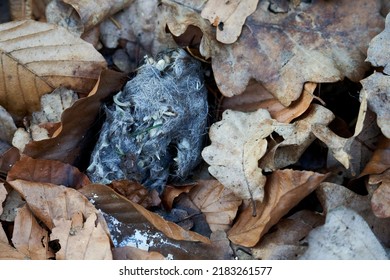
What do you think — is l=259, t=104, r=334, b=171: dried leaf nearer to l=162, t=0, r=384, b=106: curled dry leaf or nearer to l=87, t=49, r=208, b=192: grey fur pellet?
l=162, t=0, r=384, b=106: curled dry leaf

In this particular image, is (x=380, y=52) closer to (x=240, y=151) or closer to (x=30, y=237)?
(x=240, y=151)

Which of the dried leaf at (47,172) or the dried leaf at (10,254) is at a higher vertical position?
the dried leaf at (47,172)

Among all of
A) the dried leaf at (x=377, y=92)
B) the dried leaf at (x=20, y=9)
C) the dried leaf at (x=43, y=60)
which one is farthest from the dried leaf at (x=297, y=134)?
the dried leaf at (x=20, y=9)

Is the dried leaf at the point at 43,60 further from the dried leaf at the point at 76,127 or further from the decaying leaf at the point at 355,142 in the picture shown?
the decaying leaf at the point at 355,142

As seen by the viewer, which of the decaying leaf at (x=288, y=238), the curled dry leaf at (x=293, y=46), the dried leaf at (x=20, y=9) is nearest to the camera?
the decaying leaf at (x=288, y=238)

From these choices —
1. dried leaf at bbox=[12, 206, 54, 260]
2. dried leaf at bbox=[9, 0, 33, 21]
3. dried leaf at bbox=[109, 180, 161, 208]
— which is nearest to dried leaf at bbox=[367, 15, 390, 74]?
dried leaf at bbox=[109, 180, 161, 208]

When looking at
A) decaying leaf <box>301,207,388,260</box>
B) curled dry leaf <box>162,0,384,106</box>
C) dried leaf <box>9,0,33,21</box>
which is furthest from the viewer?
dried leaf <box>9,0,33,21</box>
